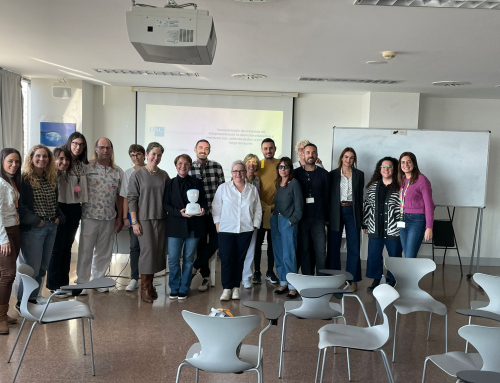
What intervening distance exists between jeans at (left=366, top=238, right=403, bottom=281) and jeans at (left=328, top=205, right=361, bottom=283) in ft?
0.78

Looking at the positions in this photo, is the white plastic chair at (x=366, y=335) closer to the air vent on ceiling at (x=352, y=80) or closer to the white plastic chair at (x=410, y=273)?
the white plastic chair at (x=410, y=273)

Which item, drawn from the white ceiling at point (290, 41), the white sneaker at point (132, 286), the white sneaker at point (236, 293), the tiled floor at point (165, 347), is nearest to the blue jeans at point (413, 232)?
the tiled floor at point (165, 347)

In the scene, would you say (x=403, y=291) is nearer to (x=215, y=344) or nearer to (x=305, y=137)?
(x=215, y=344)

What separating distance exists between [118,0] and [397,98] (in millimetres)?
4848

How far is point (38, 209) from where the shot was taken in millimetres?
3852

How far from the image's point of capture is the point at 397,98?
674 cm

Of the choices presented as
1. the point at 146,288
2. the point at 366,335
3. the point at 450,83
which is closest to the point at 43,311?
the point at 146,288

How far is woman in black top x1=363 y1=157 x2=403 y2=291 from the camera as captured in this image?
5.12 m

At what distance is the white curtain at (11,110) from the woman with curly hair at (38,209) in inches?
93.0

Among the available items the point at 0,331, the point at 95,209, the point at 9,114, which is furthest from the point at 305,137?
the point at 0,331

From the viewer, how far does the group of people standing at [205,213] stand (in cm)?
414

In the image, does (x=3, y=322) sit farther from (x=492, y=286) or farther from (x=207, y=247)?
(x=492, y=286)

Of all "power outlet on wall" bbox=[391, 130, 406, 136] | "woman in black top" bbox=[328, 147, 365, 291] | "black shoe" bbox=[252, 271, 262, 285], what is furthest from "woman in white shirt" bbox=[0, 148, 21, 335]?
"power outlet on wall" bbox=[391, 130, 406, 136]

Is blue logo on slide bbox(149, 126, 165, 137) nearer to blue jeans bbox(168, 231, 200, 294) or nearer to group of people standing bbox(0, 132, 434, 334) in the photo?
group of people standing bbox(0, 132, 434, 334)
